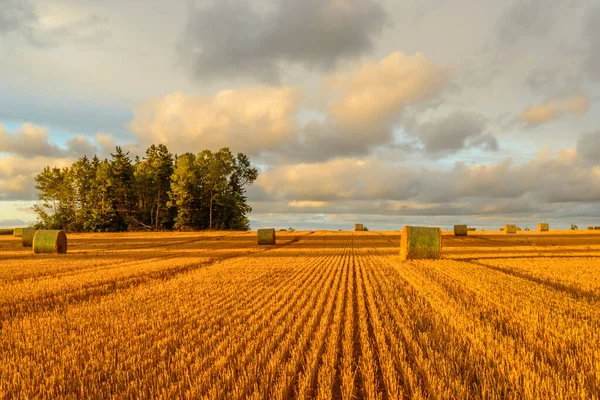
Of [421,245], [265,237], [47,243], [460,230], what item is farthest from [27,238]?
[460,230]

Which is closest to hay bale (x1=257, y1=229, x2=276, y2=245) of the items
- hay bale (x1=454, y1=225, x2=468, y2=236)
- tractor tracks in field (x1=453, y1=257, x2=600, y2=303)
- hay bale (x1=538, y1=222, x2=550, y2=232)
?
tractor tracks in field (x1=453, y1=257, x2=600, y2=303)

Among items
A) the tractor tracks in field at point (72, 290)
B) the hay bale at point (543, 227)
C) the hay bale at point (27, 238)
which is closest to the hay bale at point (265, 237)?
the hay bale at point (27, 238)

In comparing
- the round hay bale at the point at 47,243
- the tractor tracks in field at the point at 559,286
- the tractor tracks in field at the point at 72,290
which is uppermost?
the round hay bale at the point at 47,243

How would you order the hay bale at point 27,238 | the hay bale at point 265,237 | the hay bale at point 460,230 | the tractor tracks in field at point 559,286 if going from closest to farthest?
1. the tractor tracks in field at point 559,286
2. the hay bale at point 27,238
3. the hay bale at point 265,237
4. the hay bale at point 460,230

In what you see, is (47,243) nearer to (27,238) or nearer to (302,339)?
(27,238)

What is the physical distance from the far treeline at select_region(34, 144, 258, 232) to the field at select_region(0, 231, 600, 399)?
51.1m

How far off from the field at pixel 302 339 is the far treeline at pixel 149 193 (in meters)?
51.1

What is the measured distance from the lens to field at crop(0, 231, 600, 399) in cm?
482

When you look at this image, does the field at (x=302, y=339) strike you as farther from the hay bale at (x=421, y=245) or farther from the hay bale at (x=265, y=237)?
the hay bale at (x=265, y=237)

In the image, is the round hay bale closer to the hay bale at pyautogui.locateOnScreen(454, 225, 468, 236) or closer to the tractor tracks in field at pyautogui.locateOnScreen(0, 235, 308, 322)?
the tractor tracks in field at pyautogui.locateOnScreen(0, 235, 308, 322)

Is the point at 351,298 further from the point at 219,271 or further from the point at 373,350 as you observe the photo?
the point at 219,271

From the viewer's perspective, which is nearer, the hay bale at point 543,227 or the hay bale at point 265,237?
the hay bale at point 265,237

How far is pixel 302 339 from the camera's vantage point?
653 cm

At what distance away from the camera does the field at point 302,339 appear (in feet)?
15.8
